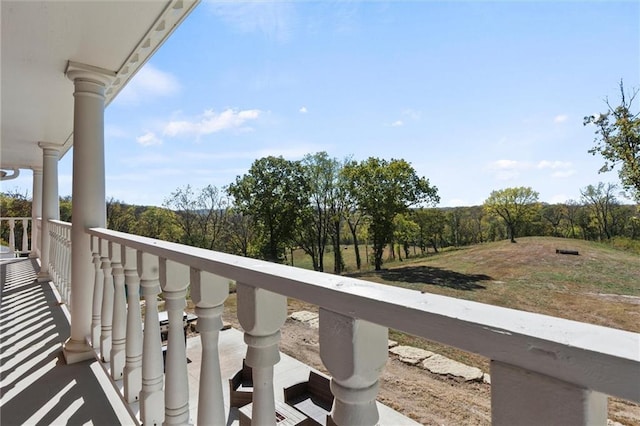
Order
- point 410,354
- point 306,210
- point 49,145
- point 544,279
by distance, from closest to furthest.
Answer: point 49,145 < point 410,354 < point 544,279 < point 306,210

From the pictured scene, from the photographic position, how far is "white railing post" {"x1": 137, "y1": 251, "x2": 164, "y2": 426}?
97 centimetres

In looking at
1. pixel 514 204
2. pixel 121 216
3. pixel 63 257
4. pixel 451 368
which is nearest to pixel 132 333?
pixel 63 257

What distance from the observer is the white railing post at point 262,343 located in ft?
1.85

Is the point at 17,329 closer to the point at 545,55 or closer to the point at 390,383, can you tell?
the point at 390,383

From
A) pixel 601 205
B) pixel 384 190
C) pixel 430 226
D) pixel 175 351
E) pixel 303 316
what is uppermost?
pixel 384 190

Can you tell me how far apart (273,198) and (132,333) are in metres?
16.8

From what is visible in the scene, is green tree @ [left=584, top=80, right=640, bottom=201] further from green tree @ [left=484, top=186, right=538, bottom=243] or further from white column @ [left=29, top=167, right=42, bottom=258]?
white column @ [left=29, top=167, right=42, bottom=258]

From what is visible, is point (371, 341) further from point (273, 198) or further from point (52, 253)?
point (273, 198)

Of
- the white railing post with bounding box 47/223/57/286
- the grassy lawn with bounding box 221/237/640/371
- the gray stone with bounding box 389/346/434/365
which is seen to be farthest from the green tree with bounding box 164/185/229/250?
the white railing post with bounding box 47/223/57/286

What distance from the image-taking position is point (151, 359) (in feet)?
3.21

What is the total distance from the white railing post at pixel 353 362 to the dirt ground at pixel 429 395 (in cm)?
337

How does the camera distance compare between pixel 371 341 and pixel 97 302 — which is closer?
pixel 371 341

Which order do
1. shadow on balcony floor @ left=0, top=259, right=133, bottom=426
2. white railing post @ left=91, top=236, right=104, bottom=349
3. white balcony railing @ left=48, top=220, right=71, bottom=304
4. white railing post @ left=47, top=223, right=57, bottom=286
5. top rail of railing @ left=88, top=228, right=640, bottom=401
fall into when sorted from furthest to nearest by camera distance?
1. white railing post @ left=47, top=223, right=57, bottom=286
2. white balcony railing @ left=48, top=220, right=71, bottom=304
3. white railing post @ left=91, top=236, right=104, bottom=349
4. shadow on balcony floor @ left=0, top=259, right=133, bottom=426
5. top rail of railing @ left=88, top=228, right=640, bottom=401

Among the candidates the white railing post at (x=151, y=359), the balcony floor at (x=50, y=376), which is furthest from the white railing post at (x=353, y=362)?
the balcony floor at (x=50, y=376)
